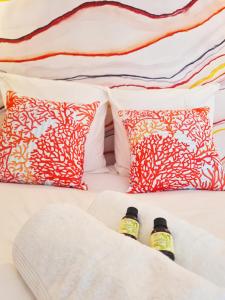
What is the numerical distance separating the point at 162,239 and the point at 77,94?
3.24 feet

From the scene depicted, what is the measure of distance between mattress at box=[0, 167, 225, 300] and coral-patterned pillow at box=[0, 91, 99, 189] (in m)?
0.05

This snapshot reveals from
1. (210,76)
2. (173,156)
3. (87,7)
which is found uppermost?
(87,7)

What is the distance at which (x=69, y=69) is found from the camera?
1.80 metres

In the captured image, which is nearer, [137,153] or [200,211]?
[200,211]

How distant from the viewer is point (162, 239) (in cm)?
84

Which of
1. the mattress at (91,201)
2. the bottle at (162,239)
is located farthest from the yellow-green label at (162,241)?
the mattress at (91,201)

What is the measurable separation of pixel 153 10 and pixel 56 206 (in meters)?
1.30

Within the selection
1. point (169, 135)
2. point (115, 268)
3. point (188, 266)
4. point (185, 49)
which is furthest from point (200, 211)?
point (185, 49)

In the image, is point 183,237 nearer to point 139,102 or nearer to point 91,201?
point 91,201

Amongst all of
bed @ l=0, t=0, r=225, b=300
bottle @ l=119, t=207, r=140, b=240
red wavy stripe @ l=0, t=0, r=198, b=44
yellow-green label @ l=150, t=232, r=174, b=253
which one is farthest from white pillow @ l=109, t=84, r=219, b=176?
yellow-green label @ l=150, t=232, r=174, b=253

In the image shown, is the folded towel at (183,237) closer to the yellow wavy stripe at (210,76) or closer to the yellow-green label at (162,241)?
the yellow-green label at (162,241)

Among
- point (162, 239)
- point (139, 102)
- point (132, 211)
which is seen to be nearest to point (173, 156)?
point (139, 102)

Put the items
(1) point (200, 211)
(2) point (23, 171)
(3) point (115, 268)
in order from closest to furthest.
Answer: (3) point (115, 268) → (1) point (200, 211) → (2) point (23, 171)

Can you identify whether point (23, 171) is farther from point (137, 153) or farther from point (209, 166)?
point (209, 166)
